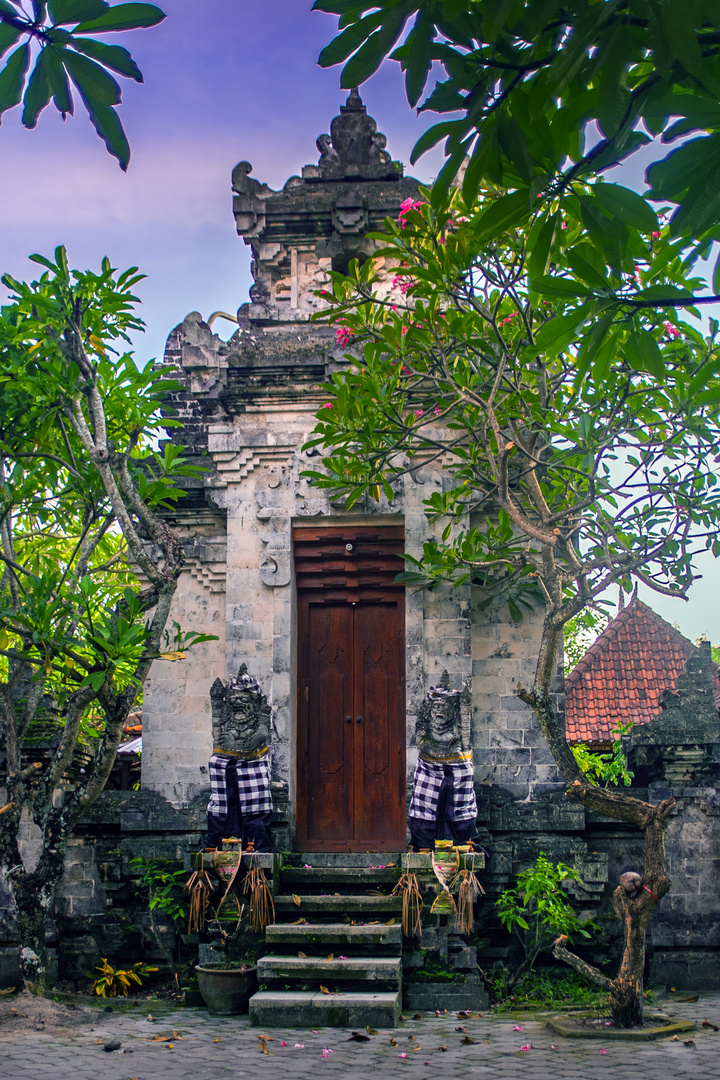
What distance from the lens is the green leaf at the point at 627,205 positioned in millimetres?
2379

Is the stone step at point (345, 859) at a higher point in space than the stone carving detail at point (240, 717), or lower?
lower

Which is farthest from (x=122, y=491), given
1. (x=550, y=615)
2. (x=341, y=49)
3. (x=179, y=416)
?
(x=341, y=49)

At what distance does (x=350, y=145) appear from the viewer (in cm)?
1062

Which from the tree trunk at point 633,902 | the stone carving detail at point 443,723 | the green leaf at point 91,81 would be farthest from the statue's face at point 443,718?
the green leaf at point 91,81

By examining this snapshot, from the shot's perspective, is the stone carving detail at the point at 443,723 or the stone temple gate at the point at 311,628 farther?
the stone temple gate at the point at 311,628

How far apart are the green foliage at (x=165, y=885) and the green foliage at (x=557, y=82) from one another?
657 cm

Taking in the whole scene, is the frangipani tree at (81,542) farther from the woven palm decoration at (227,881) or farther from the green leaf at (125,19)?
the green leaf at (125,19)

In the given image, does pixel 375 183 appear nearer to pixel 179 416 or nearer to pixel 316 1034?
pixel 179 416

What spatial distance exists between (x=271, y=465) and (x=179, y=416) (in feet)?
5.12

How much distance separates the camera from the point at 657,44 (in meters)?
2.21

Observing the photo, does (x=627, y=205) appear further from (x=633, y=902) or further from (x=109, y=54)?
(x=633, y=902)

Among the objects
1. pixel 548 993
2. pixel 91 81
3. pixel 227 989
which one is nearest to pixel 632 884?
pixel 548 993

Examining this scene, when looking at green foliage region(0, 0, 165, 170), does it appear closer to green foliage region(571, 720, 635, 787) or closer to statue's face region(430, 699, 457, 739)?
statue's face region(430, 699, 457, 739)

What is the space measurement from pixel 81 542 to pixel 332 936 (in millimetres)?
3700
